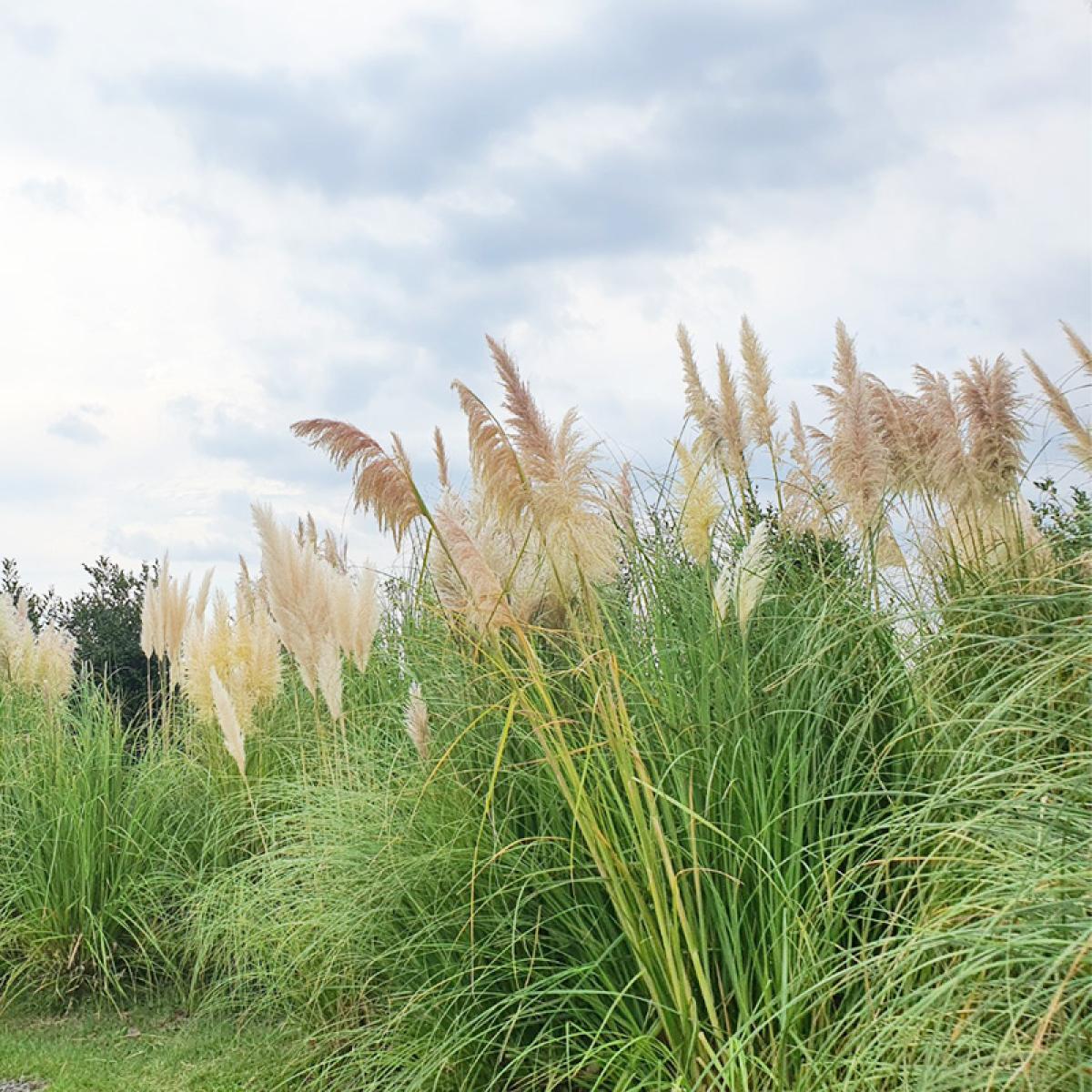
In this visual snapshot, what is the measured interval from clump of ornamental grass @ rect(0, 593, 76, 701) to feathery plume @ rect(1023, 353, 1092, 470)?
5.79 m

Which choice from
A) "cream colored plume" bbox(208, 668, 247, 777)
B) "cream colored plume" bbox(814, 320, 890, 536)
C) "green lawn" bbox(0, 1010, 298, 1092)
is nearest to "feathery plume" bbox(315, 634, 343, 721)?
"cream colored plume" bbox(208, 668, 247, 777)

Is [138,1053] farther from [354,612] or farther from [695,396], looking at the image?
[695,396]

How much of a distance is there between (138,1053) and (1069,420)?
4.88m

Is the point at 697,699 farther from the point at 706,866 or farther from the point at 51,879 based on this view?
the point at 51,879

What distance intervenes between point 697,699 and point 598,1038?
1.03 meters

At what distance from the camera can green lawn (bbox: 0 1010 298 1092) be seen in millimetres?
4770

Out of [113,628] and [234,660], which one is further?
[113,628]

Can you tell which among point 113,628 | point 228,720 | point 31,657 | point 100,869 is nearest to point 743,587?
point 228,720

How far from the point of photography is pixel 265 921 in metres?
4.89

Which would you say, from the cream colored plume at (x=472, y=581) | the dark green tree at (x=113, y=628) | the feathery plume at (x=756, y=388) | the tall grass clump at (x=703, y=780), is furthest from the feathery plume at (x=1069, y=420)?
the dark green tree at (x=113, y=628)

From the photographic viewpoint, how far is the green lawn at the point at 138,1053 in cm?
477

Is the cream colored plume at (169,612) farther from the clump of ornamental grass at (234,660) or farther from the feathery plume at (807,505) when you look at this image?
the feathery plume at (807,505)

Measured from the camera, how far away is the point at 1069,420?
4.76 metres

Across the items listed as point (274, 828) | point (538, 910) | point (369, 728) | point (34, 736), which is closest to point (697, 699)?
point (538, 910)
